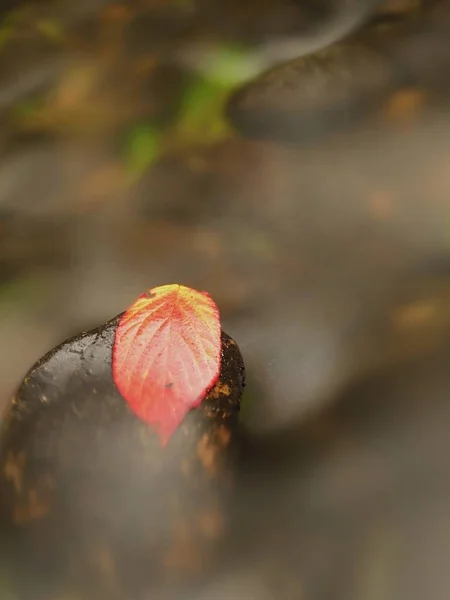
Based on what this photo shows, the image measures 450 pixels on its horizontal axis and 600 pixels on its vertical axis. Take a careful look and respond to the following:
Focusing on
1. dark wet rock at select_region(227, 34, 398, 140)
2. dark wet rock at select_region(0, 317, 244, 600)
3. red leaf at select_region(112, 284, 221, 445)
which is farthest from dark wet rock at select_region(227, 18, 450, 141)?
dark wet rock at select_region(0, 317, 244, 600)

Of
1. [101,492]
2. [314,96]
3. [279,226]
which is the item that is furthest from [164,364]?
[314,96]

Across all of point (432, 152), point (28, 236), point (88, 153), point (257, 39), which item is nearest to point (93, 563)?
point (28, 236)

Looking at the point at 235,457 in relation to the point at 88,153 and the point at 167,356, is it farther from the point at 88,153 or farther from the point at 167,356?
the point at 88,153

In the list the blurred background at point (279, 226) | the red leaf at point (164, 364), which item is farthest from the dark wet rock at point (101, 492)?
the blurred background at point (279, 226)

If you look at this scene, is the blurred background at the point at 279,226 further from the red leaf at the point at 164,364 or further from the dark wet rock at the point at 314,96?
the red leaf at the point at 164,364

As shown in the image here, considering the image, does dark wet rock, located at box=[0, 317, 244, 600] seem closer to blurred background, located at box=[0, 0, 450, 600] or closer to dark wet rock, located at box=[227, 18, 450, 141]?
blurred background, located at box=[0, 0, 450, 600]
